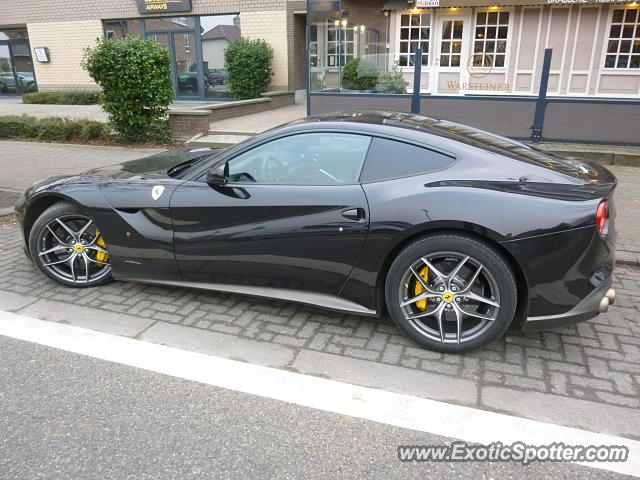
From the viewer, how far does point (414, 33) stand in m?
14.5

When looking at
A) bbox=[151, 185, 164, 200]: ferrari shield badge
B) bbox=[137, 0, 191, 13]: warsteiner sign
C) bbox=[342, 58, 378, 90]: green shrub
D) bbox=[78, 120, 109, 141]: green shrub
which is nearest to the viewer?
bbox=[151, 185, 164, 200]: ferrari shield badge

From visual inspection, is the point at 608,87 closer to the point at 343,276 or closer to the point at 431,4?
the point at 431,4

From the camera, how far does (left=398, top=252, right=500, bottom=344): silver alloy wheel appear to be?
9.97ft

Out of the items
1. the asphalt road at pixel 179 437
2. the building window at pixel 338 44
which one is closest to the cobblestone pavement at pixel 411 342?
the asphalt road at pixel 179 437

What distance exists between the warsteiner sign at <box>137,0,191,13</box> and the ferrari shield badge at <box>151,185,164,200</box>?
614 inches

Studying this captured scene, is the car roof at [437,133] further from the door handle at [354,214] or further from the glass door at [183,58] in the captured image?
the glass door at [183,58]

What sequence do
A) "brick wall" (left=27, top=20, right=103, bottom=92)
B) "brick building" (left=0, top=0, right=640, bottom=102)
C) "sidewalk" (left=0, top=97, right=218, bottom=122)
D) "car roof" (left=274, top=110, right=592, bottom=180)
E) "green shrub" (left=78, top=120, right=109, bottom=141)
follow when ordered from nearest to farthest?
"car roof" (left=274, top=110, right=592, bottom=180) < "green shrub" (left=78, top=120, right=109, bottom=141) < "brick building" (left=0, top=0, right=640, bottom=102) < "sidewalk" (left=0, top=97, right=218, bottom=122) < "brick wall" (left=27, top=20, right=103, bottom=92)

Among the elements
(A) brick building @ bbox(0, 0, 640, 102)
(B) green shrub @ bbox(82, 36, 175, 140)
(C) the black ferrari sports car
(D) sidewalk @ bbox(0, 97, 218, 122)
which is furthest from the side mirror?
(D) sidewalk @ bbox(0, 97, 218, 122)

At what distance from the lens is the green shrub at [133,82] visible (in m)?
9.68

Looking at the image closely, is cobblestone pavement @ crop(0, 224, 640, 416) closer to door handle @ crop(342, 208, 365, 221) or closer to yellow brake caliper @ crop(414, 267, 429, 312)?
yellow brake caliper @ crop(414, 267, 429, 312)

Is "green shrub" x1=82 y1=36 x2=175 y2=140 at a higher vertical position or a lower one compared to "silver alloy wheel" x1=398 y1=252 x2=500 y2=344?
higher

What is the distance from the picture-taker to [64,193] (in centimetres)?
398

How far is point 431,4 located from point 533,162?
11.8m

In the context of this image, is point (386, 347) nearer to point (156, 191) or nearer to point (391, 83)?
point (156, 191)
